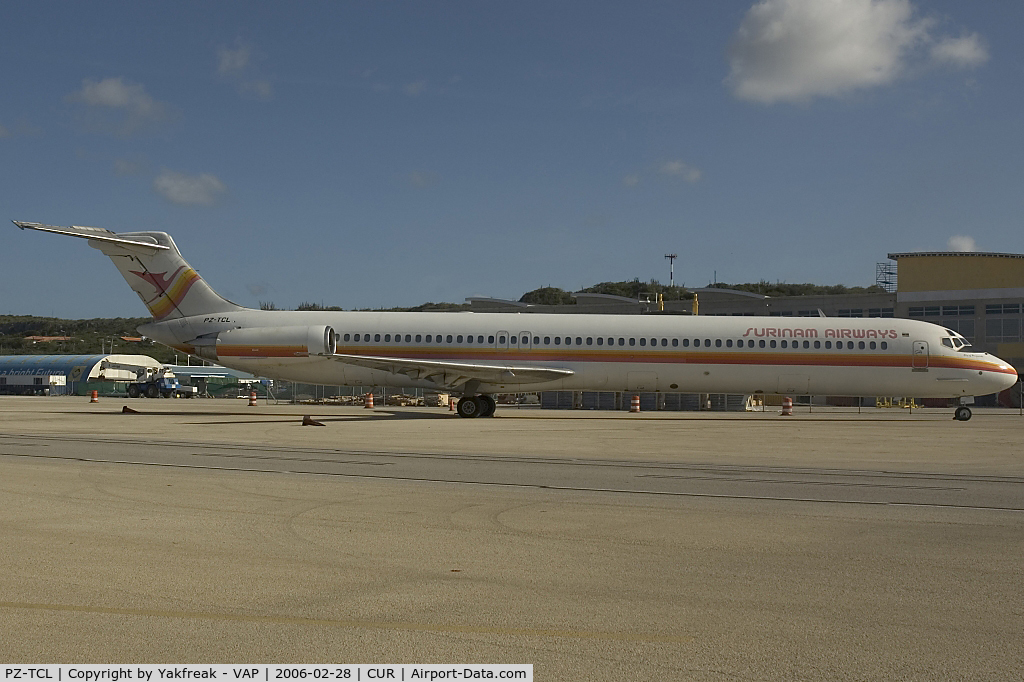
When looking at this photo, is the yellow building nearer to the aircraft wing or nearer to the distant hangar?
the aircraft wing

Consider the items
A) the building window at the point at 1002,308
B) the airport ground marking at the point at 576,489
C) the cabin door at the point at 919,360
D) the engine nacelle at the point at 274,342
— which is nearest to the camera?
the airport ground marking at the point at 576,489

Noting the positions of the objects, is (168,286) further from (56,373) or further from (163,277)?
(56,373)

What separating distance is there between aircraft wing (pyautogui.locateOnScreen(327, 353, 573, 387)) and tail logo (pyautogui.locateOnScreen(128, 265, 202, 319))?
6599 millimetres

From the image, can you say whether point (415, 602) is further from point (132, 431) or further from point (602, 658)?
point (132, 431)

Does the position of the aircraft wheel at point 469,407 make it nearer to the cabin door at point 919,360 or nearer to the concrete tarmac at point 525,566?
the cabin door at point 919,360

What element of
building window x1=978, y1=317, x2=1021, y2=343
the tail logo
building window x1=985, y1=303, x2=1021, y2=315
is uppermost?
building window x1=985, y1=303, x2=1021, y2=315

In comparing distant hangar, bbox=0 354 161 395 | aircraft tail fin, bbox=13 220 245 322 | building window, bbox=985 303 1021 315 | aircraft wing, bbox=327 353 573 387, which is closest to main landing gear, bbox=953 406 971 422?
aircraft wing, bbox=327 353 573 387

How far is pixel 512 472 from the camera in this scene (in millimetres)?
13281

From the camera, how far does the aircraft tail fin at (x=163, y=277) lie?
31328 millimetres

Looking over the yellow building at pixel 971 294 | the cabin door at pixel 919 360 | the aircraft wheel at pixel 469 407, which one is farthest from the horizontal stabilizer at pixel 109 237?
the yellow building at pixel 971 294

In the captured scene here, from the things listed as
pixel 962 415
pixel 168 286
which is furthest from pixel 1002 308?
pixel 168 286

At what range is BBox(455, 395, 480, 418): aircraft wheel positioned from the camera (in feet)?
98.3

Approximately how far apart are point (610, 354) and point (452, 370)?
5.30m

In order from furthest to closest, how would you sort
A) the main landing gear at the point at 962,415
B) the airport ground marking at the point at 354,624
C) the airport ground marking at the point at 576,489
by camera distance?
the main landing gear at the point at 962,415
the airport ground marking at the point at 576,489
the airport ground marking at the point at 354,624
